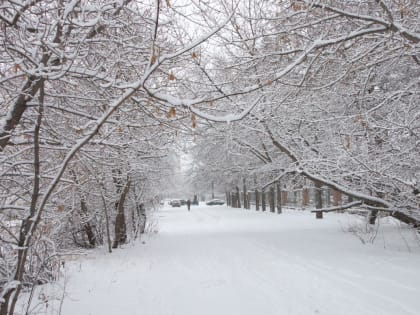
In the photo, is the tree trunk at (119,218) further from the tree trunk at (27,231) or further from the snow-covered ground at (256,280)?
the tree trunk at (27,231)

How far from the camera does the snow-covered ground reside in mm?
5250

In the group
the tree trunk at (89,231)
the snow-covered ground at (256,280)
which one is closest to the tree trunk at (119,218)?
the tree trunk at (89,231)

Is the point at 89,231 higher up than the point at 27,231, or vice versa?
the point at 27,231

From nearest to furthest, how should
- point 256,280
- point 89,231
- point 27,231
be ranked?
1. point 27,231
2. point 256,280
3. point 89,231

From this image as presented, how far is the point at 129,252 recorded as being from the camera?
11.7 metres

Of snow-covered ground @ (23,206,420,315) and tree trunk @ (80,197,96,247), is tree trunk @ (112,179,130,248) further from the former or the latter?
snow-covered ground @ (23,206,420,315)

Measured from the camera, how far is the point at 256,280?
6.78 meters

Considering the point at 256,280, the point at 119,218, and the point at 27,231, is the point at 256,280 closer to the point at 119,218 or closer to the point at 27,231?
the point at 27,231

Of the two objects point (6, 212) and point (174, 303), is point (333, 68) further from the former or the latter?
point (6, 212)

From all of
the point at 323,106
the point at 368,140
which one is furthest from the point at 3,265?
the point at 323,106

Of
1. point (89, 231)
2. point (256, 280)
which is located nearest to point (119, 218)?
point (89, 231)

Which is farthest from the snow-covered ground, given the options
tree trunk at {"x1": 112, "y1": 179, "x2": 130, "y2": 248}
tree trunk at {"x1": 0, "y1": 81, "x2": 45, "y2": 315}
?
tree trunk at {"x1": 0, "y1": 81, "x2": 45, "y2": 315}

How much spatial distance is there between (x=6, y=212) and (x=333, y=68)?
640 centimetres

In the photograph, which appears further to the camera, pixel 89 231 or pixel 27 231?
pixel 89 231
